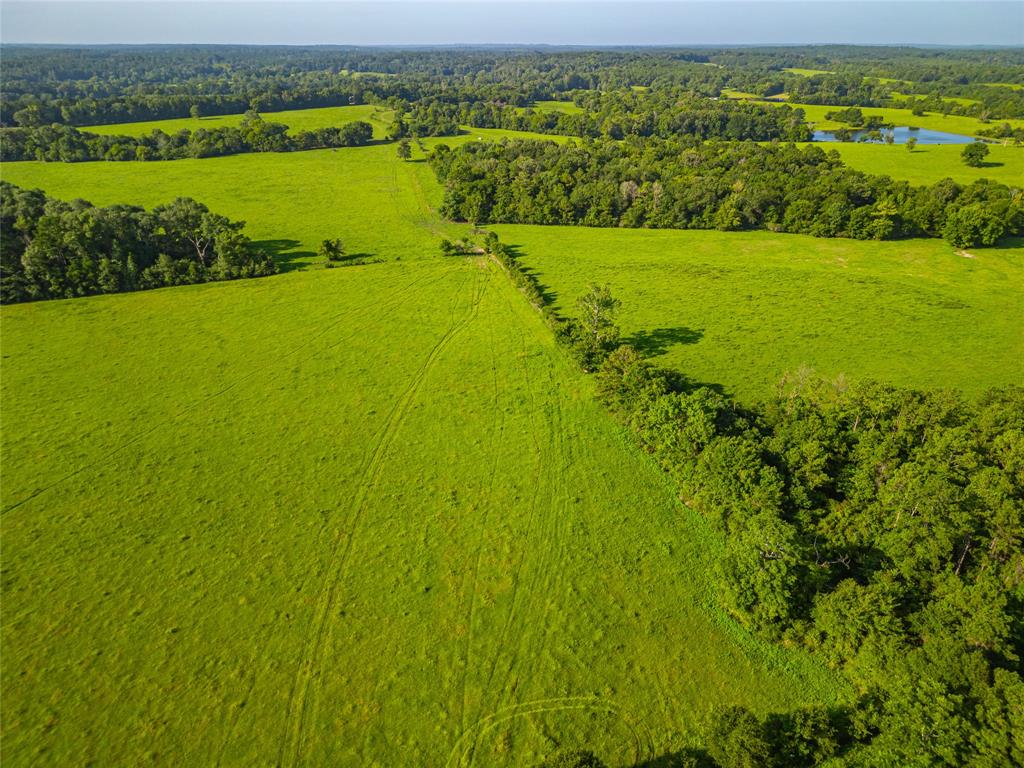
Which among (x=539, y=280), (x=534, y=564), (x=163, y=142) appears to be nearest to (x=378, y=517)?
(x=534, y=564)

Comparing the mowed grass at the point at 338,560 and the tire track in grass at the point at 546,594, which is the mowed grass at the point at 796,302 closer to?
the mowed grass at the point at 338,560

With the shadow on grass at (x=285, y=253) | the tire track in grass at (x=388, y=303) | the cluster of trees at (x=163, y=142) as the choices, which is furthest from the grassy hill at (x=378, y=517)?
the cluster of trees at (x=163, y=142)

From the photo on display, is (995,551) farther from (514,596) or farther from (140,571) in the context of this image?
(140,571)

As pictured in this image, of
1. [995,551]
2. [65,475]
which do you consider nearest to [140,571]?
[65,475]

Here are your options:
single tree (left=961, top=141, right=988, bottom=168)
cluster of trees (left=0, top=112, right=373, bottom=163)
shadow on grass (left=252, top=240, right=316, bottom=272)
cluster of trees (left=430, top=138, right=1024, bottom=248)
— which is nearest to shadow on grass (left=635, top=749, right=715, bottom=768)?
shadow on grass (left=252, top=240, right=316, bottom=272)

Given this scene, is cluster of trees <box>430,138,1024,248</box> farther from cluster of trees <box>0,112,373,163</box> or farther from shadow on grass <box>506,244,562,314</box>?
Result: cluster of trees <box>0,112,373,163</box>

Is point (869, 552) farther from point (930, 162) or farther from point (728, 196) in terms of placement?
point (930, 162)
